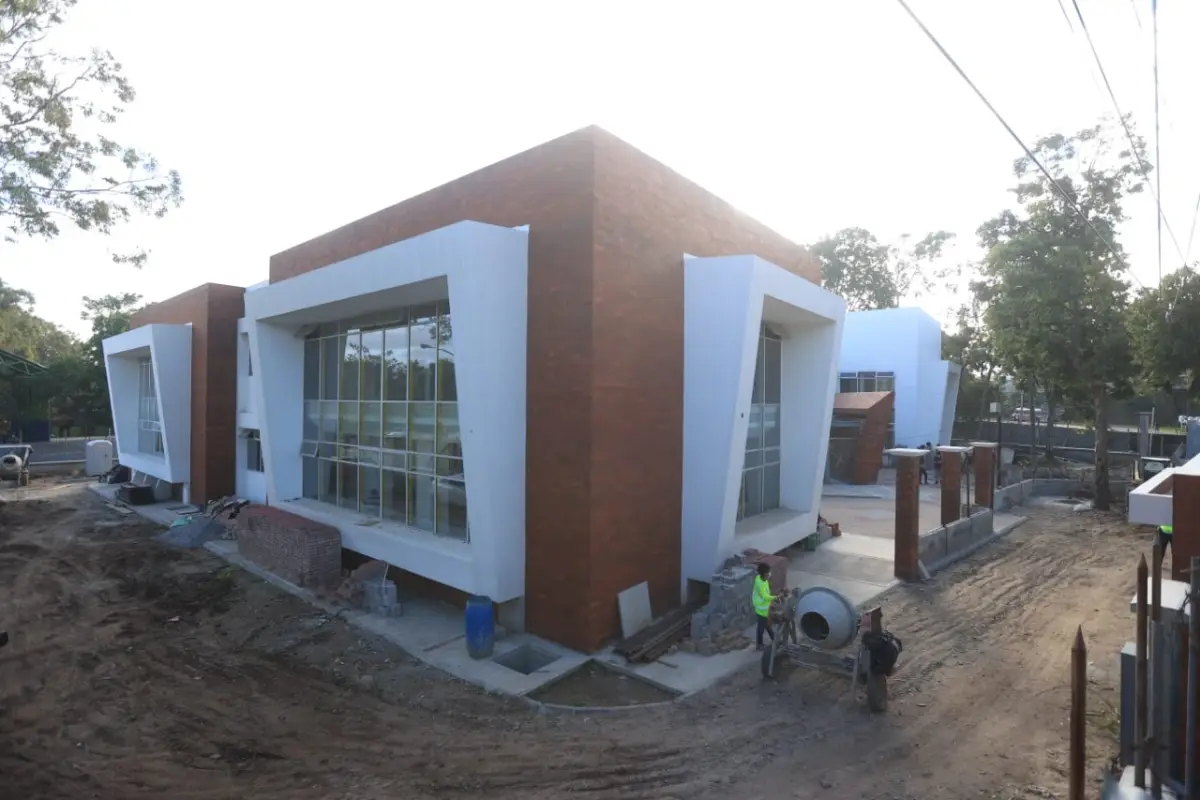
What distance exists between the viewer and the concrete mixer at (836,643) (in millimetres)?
7527

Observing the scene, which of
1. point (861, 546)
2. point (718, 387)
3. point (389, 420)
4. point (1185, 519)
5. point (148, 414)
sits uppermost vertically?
point (718, 387)

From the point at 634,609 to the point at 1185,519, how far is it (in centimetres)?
677

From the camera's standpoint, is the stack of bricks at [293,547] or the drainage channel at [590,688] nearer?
the drainage channel at [590,688]

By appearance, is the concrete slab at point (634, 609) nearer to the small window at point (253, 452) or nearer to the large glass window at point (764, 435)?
the large glass window at point (764, 435)

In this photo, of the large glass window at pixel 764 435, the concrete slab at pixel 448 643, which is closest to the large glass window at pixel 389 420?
the concrete slab at pixel 448 643

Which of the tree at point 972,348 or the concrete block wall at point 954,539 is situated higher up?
the tree at point 972,348

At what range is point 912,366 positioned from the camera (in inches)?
1372

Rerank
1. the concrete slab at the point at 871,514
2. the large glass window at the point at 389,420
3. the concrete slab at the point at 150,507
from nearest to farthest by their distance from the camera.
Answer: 1. the large glass window at the point at 389,420
2. the concrete slab at the point at 871,514
3. the concrete slab at the point at 150,507

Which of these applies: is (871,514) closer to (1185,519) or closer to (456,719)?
(1185,519)

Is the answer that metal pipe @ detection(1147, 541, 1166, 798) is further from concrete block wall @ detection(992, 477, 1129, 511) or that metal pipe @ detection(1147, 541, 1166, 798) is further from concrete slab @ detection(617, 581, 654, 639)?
concrete block wall @ detection(992, 477, 1129, 511)

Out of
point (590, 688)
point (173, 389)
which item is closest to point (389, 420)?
point (590, 688)

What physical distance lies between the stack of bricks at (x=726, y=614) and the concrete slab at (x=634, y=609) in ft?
2.51

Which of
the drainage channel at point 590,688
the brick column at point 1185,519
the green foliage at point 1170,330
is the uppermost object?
the green foliage at point 1170,330

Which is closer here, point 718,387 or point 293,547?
point 718,387
